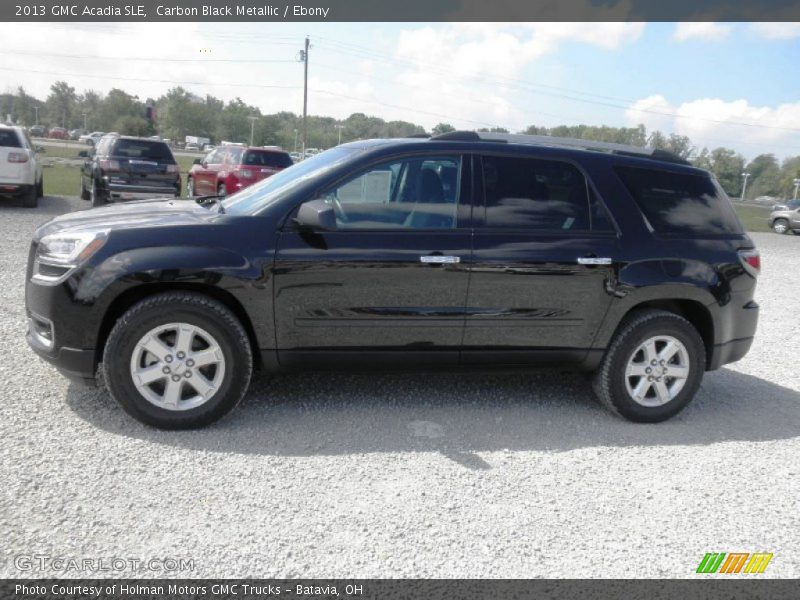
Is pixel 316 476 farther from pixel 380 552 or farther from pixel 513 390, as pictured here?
pixel 513 390

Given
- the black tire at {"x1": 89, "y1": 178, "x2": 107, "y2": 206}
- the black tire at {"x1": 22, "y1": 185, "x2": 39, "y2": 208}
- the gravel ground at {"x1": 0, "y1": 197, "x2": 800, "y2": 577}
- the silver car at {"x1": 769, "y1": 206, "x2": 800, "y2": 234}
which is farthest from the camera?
the silver car at {"x1": 769, "y1": 206, "x2": 800, "y2": 234}

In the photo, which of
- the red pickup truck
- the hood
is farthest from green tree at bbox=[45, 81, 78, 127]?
the hood

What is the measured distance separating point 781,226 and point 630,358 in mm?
30209

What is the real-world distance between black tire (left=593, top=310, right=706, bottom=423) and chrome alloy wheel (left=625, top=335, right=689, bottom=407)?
0.03 meters

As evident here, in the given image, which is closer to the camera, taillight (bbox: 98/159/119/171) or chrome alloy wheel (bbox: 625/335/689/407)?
chrome alloy wheel (bbox: 625/335/689/407)

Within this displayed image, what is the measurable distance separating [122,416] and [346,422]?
4.47 ft

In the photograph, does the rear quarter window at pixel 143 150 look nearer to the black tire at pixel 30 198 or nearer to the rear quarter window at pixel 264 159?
the black tire at pixel 30 198

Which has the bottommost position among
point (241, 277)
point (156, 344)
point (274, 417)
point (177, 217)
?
point (274, 417)

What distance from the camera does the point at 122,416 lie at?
419 centimetres

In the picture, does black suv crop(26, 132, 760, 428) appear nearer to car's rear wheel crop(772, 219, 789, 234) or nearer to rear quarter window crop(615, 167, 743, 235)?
rear quarter window crop(615, 167, 743, 235)

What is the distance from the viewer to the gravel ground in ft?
9.72

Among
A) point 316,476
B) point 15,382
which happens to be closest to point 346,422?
point 316,476

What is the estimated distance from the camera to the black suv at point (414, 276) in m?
4.00

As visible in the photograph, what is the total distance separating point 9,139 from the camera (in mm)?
14789
